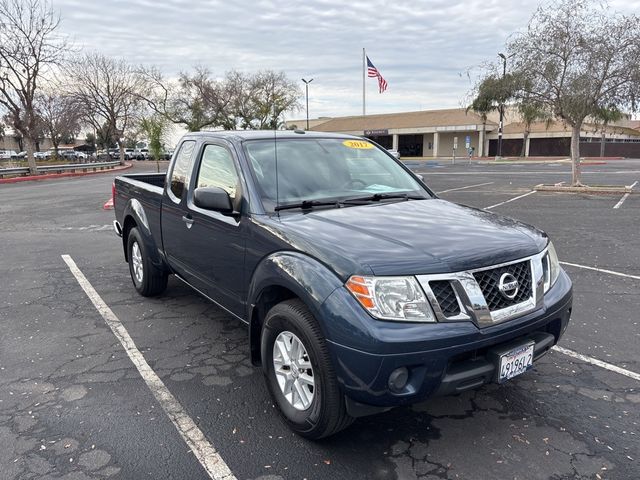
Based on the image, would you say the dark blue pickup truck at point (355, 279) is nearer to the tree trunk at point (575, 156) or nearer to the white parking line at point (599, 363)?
the white parking line at point (599, 363)

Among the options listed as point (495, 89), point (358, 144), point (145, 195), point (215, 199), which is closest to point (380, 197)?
point (358, 144)

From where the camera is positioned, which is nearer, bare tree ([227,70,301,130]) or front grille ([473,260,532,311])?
front grille ([473,260,532,311])

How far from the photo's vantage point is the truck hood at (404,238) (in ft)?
8.59

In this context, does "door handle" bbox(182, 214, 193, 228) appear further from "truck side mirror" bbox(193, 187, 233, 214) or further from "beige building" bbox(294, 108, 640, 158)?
"beige building" bbox(294, 108, 640, 158)

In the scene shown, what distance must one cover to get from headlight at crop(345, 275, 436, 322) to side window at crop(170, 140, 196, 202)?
8.25 ft

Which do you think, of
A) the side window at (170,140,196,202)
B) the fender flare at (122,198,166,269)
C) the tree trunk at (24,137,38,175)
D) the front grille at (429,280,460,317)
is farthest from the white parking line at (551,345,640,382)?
the tree trunk at (24,137,38,175)

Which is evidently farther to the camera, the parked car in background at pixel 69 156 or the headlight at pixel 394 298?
the parked car in background at pixel 69 156

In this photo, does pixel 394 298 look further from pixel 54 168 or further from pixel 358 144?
pixel 54 168

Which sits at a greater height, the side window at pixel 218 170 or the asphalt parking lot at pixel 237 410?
the side window at pixel 218 170

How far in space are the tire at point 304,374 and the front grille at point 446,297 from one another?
0.64 m

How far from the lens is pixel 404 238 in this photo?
287 centimetres

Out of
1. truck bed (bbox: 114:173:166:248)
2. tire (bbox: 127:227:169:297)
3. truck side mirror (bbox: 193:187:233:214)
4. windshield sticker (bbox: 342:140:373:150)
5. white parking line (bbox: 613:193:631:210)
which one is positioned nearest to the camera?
truck side mirror (bbox: 193:187:233:214)

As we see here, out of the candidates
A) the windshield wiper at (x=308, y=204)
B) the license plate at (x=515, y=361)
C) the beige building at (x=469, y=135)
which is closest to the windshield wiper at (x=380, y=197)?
the windshield wiper at (x=308, y=204)

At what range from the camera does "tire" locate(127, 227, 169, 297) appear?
543 centimetres
